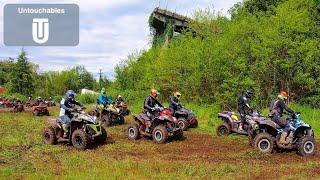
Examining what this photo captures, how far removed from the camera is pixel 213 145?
16.8 m

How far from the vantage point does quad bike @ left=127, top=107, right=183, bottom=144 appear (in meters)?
17.2

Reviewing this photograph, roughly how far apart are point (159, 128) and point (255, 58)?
12.3 meters

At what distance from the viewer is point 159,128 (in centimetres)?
1728

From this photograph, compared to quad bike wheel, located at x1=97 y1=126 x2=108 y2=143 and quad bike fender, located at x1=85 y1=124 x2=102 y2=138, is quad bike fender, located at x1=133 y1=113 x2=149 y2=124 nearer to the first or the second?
quad bike wheel, located at x1=97 y1=126 x2=108 y2=143

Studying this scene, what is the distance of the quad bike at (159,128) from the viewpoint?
56.5 feet

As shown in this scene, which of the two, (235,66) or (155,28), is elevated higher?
(155,28)

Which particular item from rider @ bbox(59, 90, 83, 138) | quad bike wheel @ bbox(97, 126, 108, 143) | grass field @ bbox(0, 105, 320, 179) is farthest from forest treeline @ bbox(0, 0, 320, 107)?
rider @ bbox(59, 90, 83, 138)

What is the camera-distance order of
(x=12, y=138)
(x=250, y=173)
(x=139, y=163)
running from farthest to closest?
1. (x=12, y=138)
2. (x=139, y=163)
3. (x=250, y=173)

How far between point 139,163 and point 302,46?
47.5 ft

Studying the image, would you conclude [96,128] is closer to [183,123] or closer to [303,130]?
[183,123]

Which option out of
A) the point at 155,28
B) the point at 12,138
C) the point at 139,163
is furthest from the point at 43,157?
the point at 155,28

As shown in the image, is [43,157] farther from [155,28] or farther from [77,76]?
[77,76]

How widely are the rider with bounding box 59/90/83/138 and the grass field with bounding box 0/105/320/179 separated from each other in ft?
2.54

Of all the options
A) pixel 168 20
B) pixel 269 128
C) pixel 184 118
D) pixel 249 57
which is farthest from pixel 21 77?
pixel 269 128
